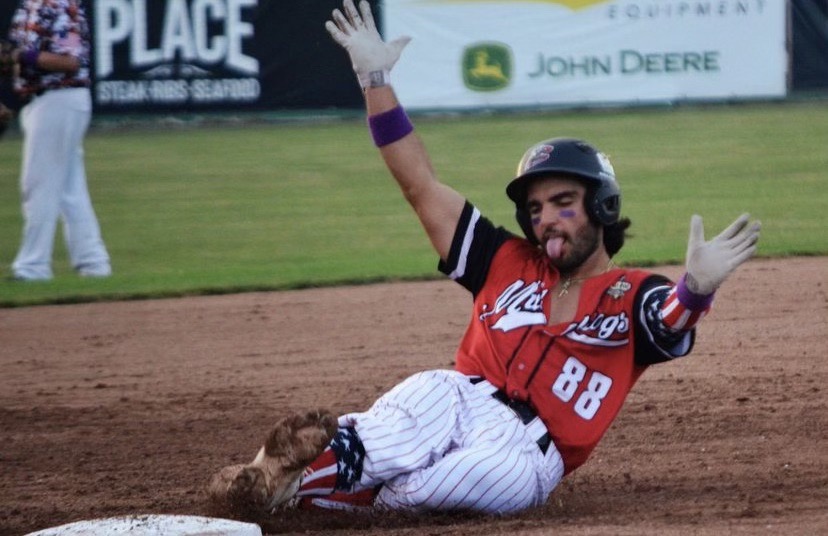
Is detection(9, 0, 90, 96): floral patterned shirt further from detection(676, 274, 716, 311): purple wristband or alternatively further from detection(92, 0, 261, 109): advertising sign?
detection(92, 0, 261, 109): advertising sign

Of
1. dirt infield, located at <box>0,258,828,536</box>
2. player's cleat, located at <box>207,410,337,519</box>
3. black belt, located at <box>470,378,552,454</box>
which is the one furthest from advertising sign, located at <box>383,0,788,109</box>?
player's cleat, located at <box>207,410,337,519</box>

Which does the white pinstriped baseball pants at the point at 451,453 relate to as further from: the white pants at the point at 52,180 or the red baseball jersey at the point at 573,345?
the white pants at the point at 52,180

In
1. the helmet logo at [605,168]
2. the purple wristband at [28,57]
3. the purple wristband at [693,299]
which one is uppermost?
the helmet logo at [605,168]

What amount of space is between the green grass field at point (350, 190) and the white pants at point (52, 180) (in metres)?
0.20

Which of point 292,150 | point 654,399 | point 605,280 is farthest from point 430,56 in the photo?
point 605,280

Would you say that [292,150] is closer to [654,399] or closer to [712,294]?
[654,399]

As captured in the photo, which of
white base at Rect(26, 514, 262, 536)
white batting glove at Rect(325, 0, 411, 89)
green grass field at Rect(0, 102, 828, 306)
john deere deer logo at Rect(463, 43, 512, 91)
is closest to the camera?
white base at Rect(26, 514, 262, 536)

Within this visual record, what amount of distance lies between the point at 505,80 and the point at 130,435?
1375 cm

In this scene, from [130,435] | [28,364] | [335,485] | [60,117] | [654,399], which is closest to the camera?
[335,485]

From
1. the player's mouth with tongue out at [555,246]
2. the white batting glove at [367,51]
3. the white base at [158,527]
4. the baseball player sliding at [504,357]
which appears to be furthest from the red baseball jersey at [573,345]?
the white base at [158,527]

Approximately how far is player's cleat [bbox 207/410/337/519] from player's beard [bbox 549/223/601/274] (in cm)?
88

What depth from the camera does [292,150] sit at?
1644 cm

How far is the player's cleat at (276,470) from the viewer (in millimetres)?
4047

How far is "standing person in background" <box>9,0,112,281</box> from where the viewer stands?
893cm
